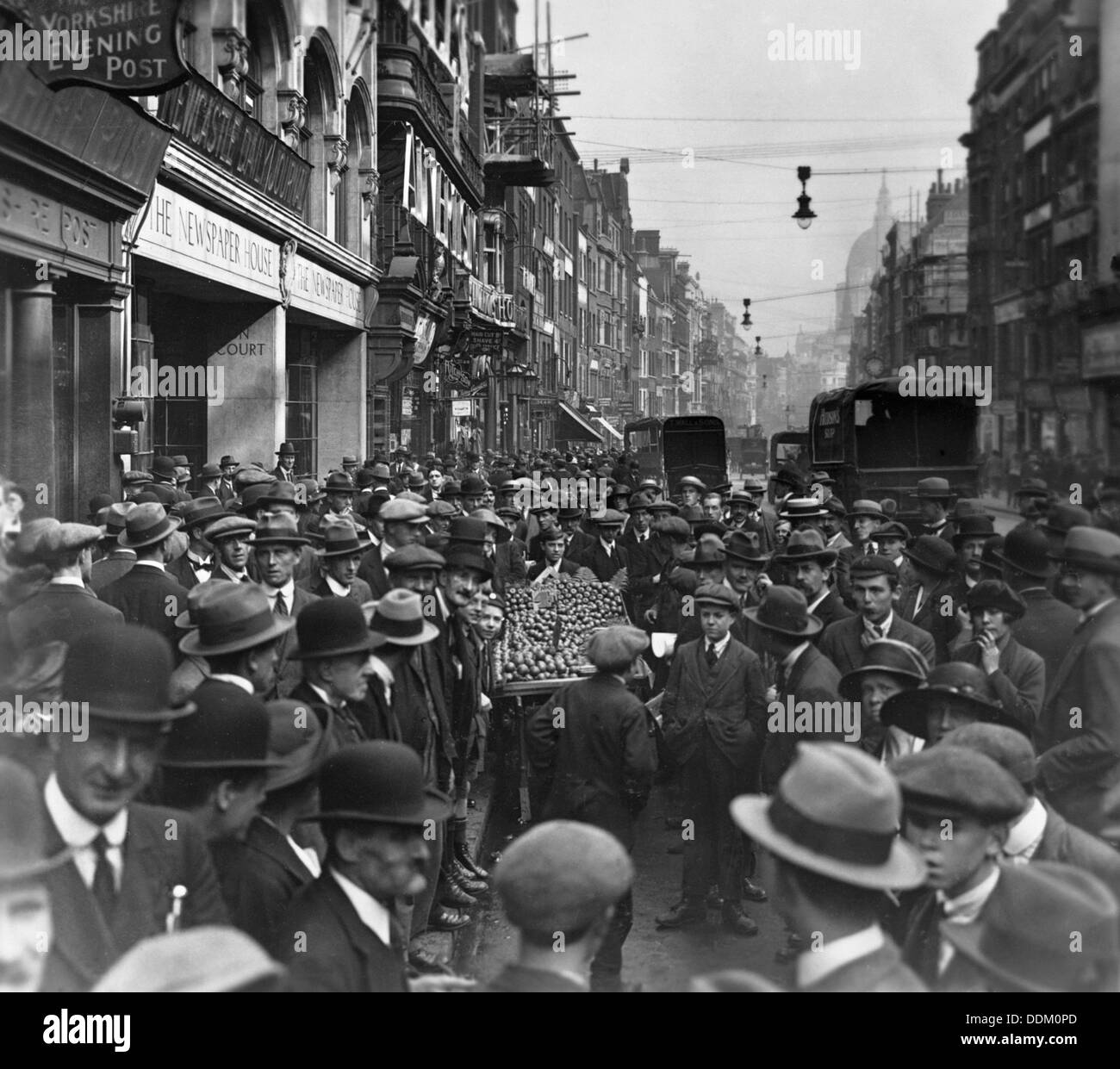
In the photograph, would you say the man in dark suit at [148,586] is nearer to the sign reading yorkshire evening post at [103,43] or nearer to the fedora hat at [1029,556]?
the sign reading yorkshire evening post at [103,43]

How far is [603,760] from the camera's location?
6102 millimetres

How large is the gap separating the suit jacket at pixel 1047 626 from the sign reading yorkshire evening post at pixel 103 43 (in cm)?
677

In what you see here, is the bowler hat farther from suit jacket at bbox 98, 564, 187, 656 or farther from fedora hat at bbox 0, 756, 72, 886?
suit jacket at bbox 98, 564, 187, 656

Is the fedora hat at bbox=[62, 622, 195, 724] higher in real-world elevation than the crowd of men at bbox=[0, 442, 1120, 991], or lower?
higher

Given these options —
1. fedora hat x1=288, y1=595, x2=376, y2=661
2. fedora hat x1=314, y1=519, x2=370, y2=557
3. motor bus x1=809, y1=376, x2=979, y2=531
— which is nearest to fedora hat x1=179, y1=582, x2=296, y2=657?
fedora hat x1=288, y1=595, x2=376, y2=661

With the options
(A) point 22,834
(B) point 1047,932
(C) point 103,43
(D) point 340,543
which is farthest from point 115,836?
(C) point 103,43

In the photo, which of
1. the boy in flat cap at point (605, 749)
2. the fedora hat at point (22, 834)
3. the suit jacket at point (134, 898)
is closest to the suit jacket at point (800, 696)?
the boy in flat cap at point (605, 749)

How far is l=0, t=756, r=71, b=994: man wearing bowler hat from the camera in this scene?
10.2ft

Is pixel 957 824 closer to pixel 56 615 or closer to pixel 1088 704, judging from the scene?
pixel 1088 704

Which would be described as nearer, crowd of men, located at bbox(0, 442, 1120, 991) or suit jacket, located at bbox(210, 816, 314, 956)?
crowd of men, located at bbox(0, 442, 1120, 991)

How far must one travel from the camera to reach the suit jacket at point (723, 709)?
6.80 m

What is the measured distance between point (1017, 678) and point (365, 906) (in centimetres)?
394

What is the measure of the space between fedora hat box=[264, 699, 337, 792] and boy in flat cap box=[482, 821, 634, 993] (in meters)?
0.89
